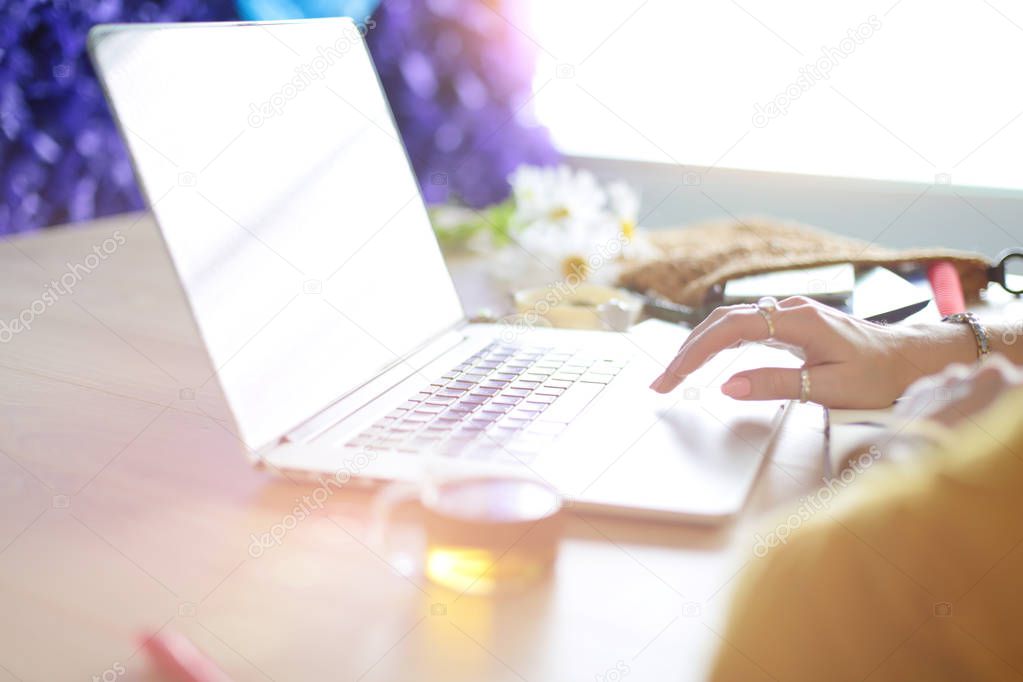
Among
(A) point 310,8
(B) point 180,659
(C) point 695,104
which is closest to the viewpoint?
(B) point 180,659

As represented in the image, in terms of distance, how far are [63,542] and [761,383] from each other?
0.58 meters

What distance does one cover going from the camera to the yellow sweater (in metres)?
0.53

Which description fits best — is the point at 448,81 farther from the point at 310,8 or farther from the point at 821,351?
the point at 821,351

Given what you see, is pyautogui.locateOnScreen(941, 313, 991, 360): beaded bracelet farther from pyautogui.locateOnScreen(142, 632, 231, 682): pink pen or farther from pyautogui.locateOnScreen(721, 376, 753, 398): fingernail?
pyautogui.locateOnScreen(142, 632, 231, 682): pink pen

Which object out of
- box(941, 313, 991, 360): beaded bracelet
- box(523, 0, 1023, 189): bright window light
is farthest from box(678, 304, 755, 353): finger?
box(523, 0, 1023, 189): bright window light

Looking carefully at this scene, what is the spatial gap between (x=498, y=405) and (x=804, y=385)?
282 millimetres

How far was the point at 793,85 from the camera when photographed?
76.5 inches

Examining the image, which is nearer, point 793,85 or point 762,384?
point 762,384

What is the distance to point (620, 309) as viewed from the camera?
1166mm

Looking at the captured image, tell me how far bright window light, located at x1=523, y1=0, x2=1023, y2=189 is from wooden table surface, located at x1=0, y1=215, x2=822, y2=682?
47.4 inches

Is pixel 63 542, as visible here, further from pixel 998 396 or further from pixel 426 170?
pixel 426 170

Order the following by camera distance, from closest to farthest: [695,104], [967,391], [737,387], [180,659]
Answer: [180,659], [967,391], [737,387], [695,104]

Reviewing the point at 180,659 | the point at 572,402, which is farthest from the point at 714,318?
the point at 180,659

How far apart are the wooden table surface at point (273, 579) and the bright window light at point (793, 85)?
1.20 metres
